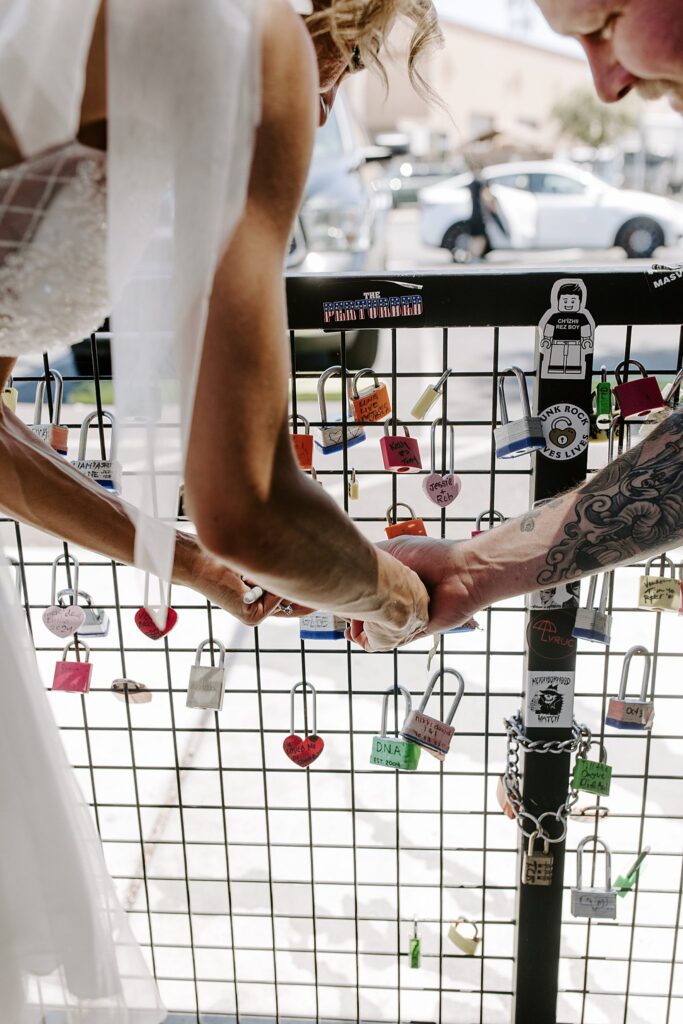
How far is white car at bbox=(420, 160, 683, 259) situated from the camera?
12.4m

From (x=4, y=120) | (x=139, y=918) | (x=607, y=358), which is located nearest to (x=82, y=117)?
(x=4, y=120)

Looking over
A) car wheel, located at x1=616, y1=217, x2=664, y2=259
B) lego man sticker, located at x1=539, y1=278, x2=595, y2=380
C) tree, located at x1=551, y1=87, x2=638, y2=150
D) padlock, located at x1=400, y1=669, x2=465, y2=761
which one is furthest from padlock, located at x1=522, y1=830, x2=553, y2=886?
tree, located at x1=551, y1=87, x2=638, y2=150

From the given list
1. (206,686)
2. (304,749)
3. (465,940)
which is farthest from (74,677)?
(465,940)

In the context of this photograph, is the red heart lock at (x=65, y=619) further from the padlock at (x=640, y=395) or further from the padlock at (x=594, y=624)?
the padlock at (x=640, y=395)

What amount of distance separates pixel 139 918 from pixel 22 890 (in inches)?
42.4

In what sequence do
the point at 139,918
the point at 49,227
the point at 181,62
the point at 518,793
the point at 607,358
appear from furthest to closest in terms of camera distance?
the point at 607,358 → the point at 139,918 → the point at 518,793 → the point at 49,227 → the point at 181,62

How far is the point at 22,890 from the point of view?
107 centimetres

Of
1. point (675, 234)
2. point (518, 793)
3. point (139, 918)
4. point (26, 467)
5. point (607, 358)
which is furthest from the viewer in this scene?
point (675, 234)

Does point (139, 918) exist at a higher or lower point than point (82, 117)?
lower

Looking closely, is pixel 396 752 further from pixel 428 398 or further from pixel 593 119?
pixel 593 119

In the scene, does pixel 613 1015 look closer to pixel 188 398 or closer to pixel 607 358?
pixel 188 398

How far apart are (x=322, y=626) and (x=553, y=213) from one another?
12766 millimetres

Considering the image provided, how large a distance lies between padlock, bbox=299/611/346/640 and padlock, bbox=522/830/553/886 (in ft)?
1.59

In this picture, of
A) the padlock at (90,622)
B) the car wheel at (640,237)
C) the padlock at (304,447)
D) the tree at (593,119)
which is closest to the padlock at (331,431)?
the padlock at (304,447)
